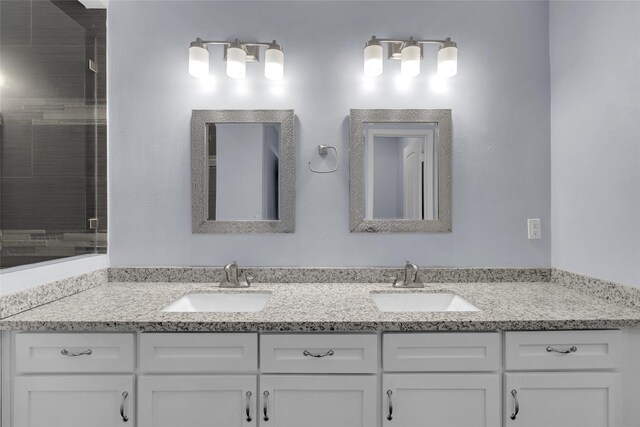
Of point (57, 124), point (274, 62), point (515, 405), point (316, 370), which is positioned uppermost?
point (274, 62)

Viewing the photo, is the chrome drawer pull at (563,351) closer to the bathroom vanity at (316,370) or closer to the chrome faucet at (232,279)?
the bathroom vanity at (316,370)

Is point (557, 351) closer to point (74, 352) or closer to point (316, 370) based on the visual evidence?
point (316, 370)

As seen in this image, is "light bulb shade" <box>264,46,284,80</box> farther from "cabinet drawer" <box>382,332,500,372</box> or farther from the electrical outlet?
the electrical outlet

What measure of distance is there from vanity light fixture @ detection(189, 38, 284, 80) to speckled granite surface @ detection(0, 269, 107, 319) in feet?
3.64

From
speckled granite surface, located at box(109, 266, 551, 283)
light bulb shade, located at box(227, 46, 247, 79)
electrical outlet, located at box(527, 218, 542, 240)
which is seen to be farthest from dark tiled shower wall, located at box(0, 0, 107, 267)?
electrical outlet, located at box(527, 218, 542, 240)

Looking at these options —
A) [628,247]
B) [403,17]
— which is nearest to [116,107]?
[403,17]

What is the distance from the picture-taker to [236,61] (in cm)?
185

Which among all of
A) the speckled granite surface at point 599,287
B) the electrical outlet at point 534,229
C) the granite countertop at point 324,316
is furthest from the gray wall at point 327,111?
the granite countertop at point 324,316

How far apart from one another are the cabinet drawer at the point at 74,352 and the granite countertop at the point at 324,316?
4 cm

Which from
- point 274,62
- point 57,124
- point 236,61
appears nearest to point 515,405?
point 274,62

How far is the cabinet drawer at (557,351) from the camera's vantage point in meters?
1.32

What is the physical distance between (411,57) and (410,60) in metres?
0.01

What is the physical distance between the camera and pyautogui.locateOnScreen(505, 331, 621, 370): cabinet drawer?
4.33 feet

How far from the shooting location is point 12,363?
1.31 meters
